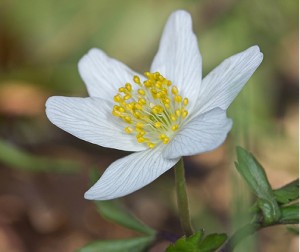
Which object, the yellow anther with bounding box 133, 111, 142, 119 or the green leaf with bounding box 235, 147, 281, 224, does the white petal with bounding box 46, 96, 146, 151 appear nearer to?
the yellow anther with bounding box 133, 111, 142, 119

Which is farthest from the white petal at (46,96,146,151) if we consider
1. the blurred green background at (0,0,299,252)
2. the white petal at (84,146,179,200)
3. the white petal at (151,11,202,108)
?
the blurred green background at (0,0,299,252)

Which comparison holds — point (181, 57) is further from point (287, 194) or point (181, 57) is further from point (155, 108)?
point (287, 194)

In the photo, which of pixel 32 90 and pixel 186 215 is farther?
pixel 32 90

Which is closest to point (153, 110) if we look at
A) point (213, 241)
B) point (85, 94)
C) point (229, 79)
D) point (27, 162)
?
point (229, 79)

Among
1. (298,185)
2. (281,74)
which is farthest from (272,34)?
(298,185)

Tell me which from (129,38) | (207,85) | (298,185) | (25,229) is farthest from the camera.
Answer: (129,38)

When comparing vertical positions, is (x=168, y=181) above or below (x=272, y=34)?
below

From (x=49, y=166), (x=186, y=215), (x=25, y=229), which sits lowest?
(x=25, y=229)

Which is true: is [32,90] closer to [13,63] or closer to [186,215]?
[13,63]
